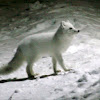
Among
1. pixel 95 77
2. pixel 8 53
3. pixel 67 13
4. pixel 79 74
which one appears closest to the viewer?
pixel 95 77

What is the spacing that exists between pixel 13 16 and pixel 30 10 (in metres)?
0.73

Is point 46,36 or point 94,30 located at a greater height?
point 46,36

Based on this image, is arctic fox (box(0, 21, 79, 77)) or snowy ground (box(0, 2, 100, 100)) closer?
snowy ground (box(0, 2, 100, 100))

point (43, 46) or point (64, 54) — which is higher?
point (43, 46)

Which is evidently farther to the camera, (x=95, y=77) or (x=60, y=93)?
(x=95, y=77)

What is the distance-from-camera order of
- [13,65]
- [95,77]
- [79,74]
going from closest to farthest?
[95,77] < [79,74] < [13,65]

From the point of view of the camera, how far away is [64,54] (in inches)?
223

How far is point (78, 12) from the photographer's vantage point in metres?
8.28

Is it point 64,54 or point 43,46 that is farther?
point 64,54

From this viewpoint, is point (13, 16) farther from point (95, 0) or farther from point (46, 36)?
point (46, 36)

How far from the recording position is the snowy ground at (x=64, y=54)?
116 inches

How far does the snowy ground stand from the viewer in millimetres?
2951

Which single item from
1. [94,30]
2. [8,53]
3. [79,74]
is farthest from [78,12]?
[79,74]

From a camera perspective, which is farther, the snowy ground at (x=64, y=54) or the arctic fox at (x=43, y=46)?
the arctic fox at (x=43, y=46)
